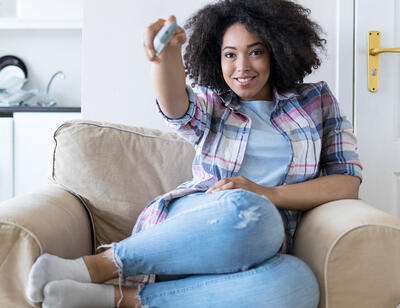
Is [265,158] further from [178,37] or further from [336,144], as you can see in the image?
[178,37]

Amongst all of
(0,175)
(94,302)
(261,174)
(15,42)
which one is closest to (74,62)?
(15,42)

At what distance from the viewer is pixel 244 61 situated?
4.39 ft

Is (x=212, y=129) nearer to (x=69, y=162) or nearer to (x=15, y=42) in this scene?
(x=69, y=162)

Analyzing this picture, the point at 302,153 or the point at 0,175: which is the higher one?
the point at 302,153

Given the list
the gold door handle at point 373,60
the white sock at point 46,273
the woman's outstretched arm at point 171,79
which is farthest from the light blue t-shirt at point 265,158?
the gold door handle at point 373,60

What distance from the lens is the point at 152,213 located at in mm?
1303

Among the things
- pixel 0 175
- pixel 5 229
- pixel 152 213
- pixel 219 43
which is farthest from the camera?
pixel 0 175

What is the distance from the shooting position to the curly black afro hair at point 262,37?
1.37 metres

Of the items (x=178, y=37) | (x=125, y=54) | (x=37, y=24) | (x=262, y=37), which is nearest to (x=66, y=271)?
(x=178, y=37)

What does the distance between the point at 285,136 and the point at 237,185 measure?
0.24 metres

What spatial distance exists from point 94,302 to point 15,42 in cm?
245

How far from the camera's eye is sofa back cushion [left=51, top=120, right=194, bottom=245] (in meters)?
1.46

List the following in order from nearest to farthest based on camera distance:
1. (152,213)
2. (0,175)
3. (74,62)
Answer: (152,213) → (0,175) → (74,62)

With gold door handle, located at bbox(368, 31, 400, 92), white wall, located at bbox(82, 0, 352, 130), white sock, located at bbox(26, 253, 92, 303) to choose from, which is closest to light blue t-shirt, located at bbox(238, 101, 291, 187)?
white sock, located at bbox(26, 253, 92, 303)
